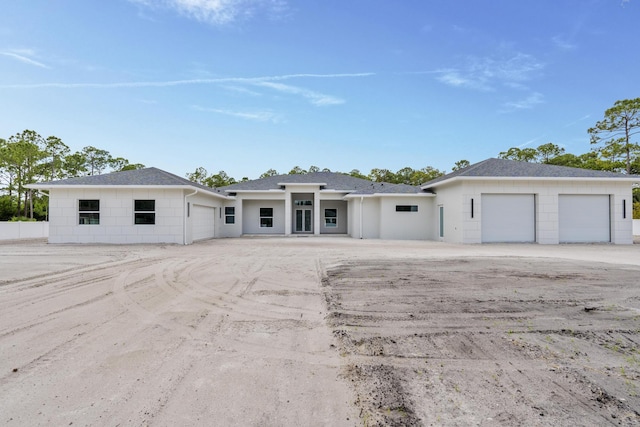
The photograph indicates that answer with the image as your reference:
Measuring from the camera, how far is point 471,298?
17.2 ft

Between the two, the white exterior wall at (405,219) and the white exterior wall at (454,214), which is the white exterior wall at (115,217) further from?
the white exterior wall at (454,214)

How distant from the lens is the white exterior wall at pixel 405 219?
63.5 feet

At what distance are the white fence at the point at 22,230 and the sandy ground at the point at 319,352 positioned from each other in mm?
Answer: 17127

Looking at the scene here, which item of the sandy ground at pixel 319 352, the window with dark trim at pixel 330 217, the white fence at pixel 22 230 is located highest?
the window with dark trim at pixel 330 217

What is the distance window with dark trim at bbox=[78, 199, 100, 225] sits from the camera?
50.4 feet

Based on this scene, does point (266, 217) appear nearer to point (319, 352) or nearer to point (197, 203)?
point (197, 203)

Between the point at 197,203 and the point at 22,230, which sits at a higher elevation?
the point at 197,203

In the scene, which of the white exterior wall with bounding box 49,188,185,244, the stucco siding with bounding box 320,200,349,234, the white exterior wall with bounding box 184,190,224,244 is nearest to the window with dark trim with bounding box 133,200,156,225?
the white exterior wall with bounding box 49,188,185,244

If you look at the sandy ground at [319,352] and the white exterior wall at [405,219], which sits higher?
the white exterior wall at [405,219]

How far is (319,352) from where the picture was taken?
3.19m

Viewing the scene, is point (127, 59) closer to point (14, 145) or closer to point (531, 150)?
point (14, 145)

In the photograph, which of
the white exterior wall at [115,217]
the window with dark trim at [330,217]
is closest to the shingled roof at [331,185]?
the window with dark trim at [330,217]

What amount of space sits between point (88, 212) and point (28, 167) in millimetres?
23117

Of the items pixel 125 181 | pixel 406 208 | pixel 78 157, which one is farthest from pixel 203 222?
pixel 78 157
